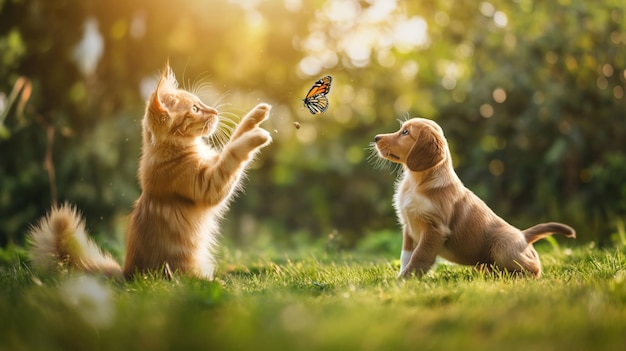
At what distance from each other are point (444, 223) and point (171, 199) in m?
1.73

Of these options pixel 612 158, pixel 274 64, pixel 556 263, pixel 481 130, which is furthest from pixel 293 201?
pixel 556 263

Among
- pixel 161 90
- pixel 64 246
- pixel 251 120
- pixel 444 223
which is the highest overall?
pixel 161 90

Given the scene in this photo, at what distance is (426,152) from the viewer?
3885 mm

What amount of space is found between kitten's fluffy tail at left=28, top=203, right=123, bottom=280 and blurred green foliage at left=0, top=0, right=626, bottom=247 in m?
3.43

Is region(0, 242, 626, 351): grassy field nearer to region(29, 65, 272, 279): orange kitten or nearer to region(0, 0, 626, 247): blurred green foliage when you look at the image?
region(29, 65, 272, 279): orange kitten

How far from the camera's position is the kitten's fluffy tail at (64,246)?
4.14m

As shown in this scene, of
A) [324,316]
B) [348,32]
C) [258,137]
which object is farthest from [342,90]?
[324,316]

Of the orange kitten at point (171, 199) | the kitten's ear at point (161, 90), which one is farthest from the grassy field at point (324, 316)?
the kitten's ear at point (161, 90)

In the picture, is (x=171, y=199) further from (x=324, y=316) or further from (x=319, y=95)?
(x=324, y=316)

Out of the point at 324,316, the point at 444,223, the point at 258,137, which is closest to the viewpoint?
the point at 324,316

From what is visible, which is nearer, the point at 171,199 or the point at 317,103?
the point at 171,199

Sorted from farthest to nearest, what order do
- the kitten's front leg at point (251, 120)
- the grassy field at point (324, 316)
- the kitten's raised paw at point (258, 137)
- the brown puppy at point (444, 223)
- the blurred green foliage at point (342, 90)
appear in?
the blurred green foliage at point (342, 90), the kitten's front leg at point (251, 120), the kitten's raised paw at point (258, 137), the brown puppy at point (444, 223), the grassy field at point (324, 316)

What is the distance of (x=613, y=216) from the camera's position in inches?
319

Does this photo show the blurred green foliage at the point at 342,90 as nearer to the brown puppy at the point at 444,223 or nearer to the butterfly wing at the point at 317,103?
the butterfly wing at the point at 317,103
